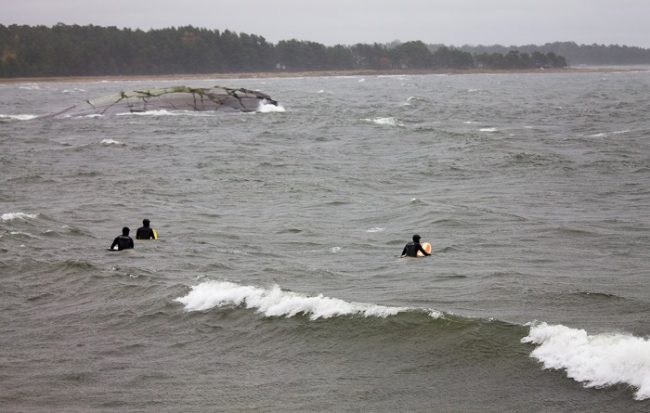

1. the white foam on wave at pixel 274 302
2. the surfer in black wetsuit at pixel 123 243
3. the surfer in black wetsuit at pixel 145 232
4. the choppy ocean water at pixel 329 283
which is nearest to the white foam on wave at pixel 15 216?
the choppy ocean water at pixel 329 283

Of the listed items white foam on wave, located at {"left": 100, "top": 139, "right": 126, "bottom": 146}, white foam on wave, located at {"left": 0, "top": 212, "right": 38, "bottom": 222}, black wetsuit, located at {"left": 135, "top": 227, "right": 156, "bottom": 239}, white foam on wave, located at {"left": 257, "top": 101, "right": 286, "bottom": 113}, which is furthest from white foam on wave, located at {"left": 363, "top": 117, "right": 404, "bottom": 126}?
black wetsuit, located at {"left": 135, "top": 227, "right": 156, "bottom": 239}

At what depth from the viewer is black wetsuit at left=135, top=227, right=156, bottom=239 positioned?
23422 millimetres

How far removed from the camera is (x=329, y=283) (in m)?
19.0

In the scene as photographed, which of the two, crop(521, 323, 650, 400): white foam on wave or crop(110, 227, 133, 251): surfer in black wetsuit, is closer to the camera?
crop(521, 323, 650, 400): white foam on wave

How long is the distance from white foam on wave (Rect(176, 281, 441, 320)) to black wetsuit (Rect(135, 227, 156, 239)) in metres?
5.47

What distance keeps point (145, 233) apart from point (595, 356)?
13490 mm

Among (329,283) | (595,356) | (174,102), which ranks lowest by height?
(329,283)

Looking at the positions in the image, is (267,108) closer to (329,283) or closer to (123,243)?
(123,243)

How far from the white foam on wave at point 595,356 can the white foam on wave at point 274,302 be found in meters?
2.21

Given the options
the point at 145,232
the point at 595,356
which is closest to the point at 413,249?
the point at 145,232

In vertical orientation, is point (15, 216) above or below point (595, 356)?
below

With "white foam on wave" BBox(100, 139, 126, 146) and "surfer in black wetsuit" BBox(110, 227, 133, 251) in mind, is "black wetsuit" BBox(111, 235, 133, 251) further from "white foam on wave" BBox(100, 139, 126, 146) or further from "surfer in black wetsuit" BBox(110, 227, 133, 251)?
"white foam on wave" BBox(100, 139, 126, 146)

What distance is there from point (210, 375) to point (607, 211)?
17084 mm

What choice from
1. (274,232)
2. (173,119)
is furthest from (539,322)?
(173,119)
